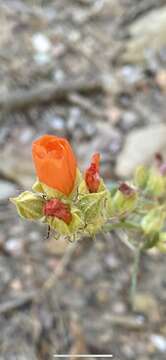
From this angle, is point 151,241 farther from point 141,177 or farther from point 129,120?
point 129,120

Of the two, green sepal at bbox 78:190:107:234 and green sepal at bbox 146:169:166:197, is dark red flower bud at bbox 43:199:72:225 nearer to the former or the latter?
green sepal at bbox 78:190:107:234

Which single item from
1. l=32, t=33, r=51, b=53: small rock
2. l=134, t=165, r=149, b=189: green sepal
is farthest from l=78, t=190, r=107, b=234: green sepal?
l=32, t=33, r=51, b=53: small rock

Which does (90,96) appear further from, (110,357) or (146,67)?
(110,357)

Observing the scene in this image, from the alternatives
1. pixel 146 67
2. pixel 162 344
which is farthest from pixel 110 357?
pixel 146 67

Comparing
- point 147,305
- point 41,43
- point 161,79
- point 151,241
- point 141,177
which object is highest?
point 41,43

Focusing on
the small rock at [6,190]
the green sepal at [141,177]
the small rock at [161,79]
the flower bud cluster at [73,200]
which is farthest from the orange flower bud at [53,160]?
the small rock at [161,79]

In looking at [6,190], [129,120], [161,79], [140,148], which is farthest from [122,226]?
[161,79]
